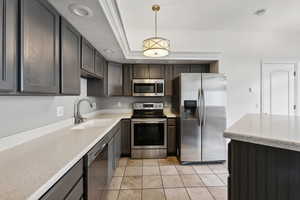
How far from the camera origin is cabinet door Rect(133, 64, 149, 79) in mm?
3455

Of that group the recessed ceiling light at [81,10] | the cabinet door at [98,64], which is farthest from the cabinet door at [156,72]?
the recessed ceiling light at [81,10]

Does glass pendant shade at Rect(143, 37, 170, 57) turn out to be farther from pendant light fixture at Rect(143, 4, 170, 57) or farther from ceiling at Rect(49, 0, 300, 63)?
ceiling at Rect(49, 0, 300, 63)

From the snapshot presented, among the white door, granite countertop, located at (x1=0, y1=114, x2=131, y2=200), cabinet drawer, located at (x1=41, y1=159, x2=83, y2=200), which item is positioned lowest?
cabinet drawer, located at (x1=41, y1=159, x2=83, y2=200)

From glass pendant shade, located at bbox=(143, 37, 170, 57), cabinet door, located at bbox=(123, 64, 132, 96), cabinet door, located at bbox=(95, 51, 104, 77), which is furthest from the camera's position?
cabinet door, located at bbox=(123, 64, 132, 96)

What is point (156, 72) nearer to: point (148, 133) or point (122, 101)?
point (122, 101)

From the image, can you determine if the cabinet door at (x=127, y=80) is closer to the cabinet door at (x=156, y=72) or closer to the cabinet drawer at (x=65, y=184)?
the cabinet door at (x=156, y=72)

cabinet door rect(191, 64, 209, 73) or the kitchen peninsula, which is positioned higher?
cabinet door rect(191, 64, 209, 73)

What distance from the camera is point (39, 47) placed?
1.14 m

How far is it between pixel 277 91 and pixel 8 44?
453 centimetres

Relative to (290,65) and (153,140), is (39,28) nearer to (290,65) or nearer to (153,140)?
(153,140)

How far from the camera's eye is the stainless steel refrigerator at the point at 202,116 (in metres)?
2.81

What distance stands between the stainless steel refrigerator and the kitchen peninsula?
1739 millimetres

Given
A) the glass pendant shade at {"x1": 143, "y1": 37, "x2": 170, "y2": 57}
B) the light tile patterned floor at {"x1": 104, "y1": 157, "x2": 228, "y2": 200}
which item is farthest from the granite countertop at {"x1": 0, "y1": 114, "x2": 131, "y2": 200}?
the glass pendant shade at {"x1": 143, "y1": 37, "x2": 170, "y2": 57}

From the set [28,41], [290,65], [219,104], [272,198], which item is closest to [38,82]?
[28,41]
